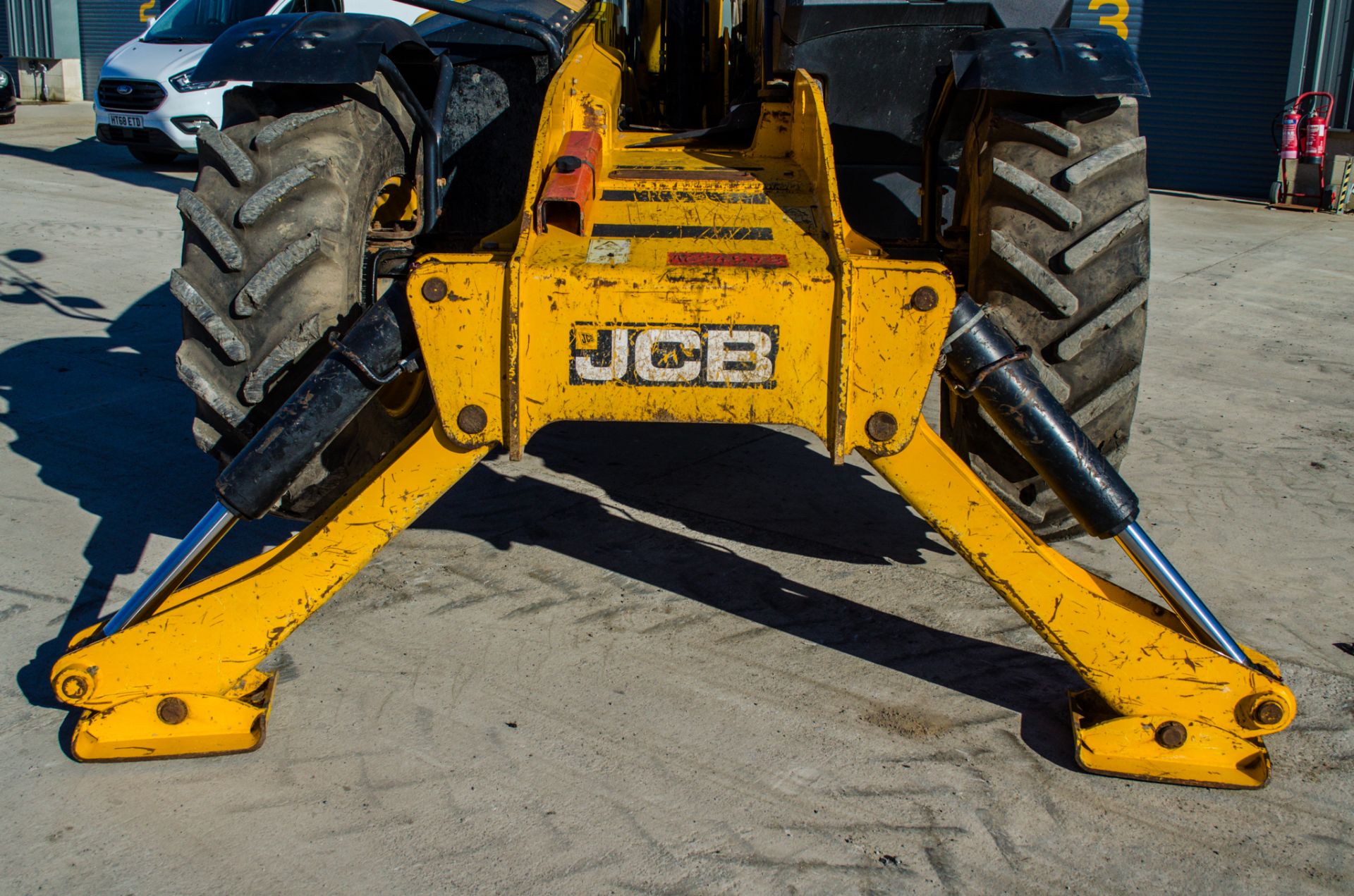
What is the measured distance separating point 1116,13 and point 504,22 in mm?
14101

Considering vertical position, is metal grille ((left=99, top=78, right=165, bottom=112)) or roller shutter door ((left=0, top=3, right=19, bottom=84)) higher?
roller shutter door ((left=0, top=3, right=19, bottom=84))

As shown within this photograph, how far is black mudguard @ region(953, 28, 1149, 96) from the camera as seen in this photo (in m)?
3.12

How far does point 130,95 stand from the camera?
41.2 feet

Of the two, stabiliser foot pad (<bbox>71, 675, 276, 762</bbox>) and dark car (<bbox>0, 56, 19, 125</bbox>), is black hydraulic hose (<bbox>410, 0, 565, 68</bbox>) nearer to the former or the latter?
stabiliser foot pad (<bbox>71, 675, 276, 762</bbox>)

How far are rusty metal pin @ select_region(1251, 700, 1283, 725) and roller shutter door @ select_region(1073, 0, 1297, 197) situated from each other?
45.0ft

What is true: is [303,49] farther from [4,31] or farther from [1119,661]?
[4,31]

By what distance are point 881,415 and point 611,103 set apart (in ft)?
6.40

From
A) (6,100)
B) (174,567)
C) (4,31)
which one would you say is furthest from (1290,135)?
(4,31)

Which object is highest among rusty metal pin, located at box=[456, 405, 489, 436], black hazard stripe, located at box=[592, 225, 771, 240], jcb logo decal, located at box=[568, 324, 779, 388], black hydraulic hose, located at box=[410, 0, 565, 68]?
black hydraulic hose, located at box=[410, 0, 565, 68]

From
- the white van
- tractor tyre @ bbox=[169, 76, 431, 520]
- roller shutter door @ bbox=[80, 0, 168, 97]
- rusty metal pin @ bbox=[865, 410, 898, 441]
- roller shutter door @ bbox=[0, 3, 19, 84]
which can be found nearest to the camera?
rusty metal pin @ bbox=[865, 410, 898, 441]

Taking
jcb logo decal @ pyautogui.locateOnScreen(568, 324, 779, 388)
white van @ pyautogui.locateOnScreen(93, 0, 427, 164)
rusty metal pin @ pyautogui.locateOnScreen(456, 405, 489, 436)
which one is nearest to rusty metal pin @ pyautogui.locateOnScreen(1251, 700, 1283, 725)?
jcb logo decal @ pyautogui.locateOnScreen(568, 324, 779, 388)

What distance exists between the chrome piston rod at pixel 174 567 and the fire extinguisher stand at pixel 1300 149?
44.6ft

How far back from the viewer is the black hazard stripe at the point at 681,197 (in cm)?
331

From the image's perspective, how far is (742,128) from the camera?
4.15 meters
